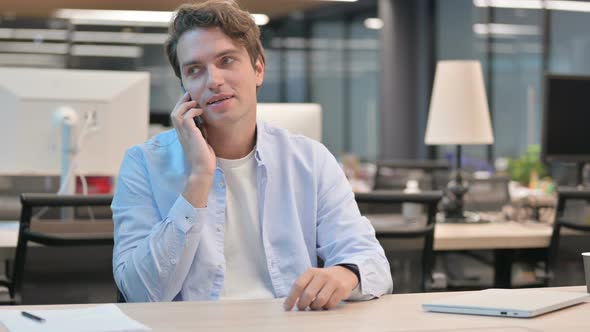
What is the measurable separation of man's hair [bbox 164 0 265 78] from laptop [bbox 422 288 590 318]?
2.51 ft

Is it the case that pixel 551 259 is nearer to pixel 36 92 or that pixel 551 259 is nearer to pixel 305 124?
pixel 305 124

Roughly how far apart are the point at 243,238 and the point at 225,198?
0.10m

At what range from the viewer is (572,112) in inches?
168

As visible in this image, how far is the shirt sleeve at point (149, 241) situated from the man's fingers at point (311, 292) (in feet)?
1.11

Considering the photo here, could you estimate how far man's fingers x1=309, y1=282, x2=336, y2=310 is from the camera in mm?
1635

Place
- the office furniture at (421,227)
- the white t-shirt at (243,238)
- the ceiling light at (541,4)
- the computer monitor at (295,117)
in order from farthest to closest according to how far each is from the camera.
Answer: the ceiling light at (541,4) → the computer monitor at (295,117) → the office furniture at (421,227) → the white t-shirt at (243,238)

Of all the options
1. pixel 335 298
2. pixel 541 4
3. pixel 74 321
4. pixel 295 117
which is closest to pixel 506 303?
pixel 335 298

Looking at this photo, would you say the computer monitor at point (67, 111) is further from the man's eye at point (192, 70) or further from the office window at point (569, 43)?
the office window at point (569, 43)

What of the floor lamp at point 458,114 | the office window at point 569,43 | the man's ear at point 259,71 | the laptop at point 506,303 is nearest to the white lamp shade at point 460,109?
the floor lamp at point 458,114

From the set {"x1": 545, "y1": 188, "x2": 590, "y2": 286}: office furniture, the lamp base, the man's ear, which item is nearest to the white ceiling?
the lamp base

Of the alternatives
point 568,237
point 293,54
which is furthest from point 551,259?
point 293,54

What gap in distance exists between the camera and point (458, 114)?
398 cm

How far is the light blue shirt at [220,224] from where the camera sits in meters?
1.87

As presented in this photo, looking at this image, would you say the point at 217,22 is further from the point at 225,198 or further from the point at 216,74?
the point at 225,198
